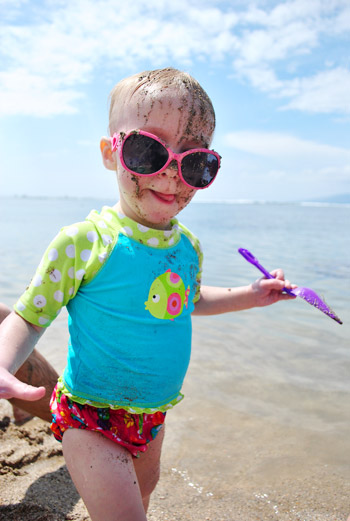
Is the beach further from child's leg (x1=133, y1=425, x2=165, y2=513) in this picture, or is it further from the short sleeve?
the short sleeve

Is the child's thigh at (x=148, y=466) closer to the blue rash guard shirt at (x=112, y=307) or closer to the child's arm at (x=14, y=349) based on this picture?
the blue rash guard shirt at (x=112, y=307)

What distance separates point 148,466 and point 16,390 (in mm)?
731

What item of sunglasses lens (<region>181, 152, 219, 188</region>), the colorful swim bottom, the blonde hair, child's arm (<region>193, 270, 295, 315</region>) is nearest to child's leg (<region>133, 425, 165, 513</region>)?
the colorful swim bottom

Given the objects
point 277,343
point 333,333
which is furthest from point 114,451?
point 333,333

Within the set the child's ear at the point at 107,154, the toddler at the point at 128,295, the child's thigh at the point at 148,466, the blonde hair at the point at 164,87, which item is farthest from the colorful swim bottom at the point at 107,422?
the blonde hair at the point at 164,87

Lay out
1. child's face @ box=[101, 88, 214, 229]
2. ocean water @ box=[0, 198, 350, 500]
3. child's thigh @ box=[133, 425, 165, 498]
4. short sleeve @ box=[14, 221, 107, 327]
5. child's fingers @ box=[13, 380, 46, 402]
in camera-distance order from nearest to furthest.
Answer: child's fingers @ box=[13, 380, 46, 402], short sleeve @ box=[14, 221, 107, 327], child's face @ box=[101, 88, 214, 229], child's thigh @ box=[133, 425, 165, 498], ocean water @ box=[0, 198, 350, 500]

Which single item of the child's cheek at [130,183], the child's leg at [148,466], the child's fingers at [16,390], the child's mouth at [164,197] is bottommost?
the child's leg at [148,466]

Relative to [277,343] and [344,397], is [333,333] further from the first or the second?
[344,397]

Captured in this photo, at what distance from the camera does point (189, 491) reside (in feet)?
7.24

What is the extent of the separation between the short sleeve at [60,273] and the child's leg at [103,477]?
1.26ft

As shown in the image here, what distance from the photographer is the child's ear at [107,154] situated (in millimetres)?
1720

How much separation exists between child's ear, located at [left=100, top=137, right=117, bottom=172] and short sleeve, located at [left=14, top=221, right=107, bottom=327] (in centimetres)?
33

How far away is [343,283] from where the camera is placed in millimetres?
6824

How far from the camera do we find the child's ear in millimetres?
1720
